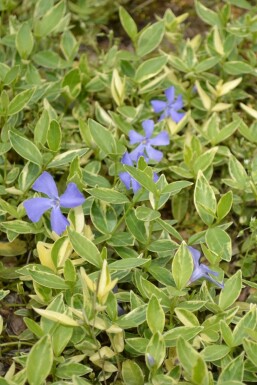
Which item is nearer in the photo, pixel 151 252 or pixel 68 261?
pixel 68 261

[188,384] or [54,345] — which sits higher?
[54,345]

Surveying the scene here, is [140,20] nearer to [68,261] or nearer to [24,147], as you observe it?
[24,147]

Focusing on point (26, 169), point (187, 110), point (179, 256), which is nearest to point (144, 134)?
point (187, 110)

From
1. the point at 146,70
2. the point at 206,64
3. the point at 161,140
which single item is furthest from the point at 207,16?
the point at 161,140

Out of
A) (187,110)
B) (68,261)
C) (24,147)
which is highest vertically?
(24,147)

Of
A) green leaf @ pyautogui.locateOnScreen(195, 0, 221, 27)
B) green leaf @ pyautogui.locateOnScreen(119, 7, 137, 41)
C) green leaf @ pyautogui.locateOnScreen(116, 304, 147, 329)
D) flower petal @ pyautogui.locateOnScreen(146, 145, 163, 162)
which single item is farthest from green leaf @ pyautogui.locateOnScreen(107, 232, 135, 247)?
green leaf @ pyautogui.locateOnScreen(195, 0, 221, 27)

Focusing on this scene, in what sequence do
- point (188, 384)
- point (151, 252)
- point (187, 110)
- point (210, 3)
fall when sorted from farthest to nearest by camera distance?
point (210, 3) → point (187, 110) → point (151, 252) → point (188, 384)
